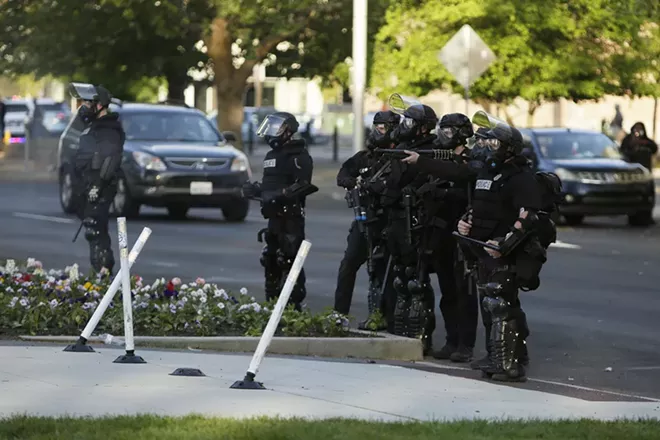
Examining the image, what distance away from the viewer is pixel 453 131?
11.8m

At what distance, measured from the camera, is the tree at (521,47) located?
1409 inches

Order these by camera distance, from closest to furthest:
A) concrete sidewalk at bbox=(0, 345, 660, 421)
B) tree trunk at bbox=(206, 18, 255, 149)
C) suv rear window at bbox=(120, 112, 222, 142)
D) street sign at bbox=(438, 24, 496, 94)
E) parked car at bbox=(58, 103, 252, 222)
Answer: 1. concrete sidewalk at bbox=(0, 345, 660, 421)
2. parked car at bbox=(58, 103, 252, 222)
3. suv rear window at bbox=(120, 112, 222, 142)
4. street sign at bbox=(438, 24, 496, 94)
5. tree trunk at bbox=(206, 18, 255, 149)

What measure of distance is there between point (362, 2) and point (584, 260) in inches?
519

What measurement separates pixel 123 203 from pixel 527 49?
43.1ft

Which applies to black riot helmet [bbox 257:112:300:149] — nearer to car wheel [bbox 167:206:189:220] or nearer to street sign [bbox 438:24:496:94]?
car wheel [bbox 167:206:189:220]

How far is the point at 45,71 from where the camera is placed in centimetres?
4594

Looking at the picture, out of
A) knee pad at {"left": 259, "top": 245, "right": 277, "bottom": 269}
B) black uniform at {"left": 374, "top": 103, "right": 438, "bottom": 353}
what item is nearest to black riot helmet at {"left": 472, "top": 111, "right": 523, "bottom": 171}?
black uniform at {"left": 374, "top": 103, "right": 438, "bottom": 353}

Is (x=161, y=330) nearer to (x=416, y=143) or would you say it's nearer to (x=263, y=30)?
(x=416, y=143)

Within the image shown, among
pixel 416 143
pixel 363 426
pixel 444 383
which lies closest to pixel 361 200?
pixel 416 143

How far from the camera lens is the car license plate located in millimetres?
25297

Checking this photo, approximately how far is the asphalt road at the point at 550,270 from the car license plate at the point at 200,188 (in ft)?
1.59

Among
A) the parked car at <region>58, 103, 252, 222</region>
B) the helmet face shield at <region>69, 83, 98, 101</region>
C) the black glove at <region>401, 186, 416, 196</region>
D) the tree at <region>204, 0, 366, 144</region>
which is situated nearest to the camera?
the black glove at <region>401, 186, 416, 196</region>

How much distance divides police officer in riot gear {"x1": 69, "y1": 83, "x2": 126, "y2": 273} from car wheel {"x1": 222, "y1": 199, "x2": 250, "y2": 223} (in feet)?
31.9

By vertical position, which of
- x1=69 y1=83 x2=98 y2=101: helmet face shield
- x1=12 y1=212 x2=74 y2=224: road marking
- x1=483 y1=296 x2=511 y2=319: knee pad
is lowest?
x1=12 y1=212 x2=74 y2=224: road marking
